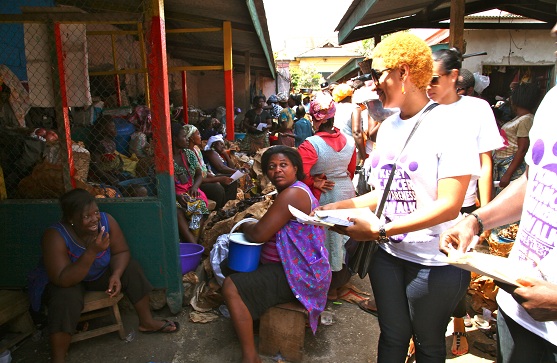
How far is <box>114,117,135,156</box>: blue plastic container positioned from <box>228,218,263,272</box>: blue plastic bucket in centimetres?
366

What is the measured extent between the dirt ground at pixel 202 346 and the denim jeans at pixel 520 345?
163cm

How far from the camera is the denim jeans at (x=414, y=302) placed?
5.66ft

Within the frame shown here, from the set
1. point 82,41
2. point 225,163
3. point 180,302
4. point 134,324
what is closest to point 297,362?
point 180,302

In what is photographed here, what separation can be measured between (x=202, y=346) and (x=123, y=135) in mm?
3837

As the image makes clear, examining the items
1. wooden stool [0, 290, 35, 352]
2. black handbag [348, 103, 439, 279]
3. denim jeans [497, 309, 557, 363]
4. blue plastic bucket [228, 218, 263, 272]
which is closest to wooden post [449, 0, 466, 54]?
blue plastic bucket [228, 218, 263, 272]

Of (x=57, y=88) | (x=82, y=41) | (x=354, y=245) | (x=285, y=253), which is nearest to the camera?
(x=354, y=245)

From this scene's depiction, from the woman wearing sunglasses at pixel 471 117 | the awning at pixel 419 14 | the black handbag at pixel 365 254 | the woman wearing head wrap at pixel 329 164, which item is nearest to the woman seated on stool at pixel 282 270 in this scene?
the woman wearing head wrap at pixel 329 164

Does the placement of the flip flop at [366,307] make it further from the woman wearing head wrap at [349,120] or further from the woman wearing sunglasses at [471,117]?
the woman wearing head wrap at [349,120]

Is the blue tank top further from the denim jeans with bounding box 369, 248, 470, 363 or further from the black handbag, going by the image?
the denim jeans with bounding box 369, 248, 470, 363

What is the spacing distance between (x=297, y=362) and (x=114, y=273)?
1505 mm

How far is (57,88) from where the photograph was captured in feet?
10.1

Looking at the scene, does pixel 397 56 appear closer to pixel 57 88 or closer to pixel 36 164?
pixel 57 88

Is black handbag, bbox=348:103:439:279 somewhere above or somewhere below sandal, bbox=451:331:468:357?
above

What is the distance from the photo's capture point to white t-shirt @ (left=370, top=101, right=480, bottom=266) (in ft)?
5.22
